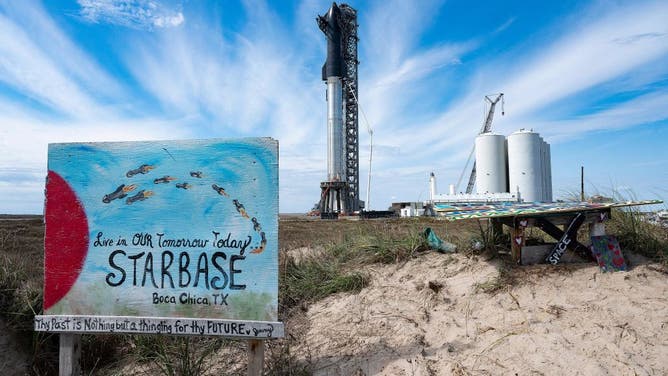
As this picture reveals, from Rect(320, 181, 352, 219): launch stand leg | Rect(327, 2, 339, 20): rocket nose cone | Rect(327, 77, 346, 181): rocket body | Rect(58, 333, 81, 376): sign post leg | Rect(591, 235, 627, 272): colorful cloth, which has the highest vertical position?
Rect(327, 2, 339, 20): rocket nose cone

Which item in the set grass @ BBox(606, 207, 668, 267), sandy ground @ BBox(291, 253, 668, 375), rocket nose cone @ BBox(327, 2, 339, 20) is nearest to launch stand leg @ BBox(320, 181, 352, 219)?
rocket nose cone @ BBox(327, 2, 339, 20)

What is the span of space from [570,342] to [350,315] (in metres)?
2.30

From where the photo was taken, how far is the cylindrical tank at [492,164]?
27.5m

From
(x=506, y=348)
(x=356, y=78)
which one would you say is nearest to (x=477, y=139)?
(x=356, y=78)

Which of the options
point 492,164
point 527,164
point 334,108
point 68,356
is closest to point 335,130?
point 334,108

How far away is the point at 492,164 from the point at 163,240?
27093mm

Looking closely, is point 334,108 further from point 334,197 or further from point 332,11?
point 332,11

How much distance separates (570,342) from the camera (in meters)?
3.67

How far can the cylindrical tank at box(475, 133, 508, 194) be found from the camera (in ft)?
90.3

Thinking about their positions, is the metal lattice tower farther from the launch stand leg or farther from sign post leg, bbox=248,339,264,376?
sign post leg, bbox=248,339,264,376

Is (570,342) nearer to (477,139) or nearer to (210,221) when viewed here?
(210,221)

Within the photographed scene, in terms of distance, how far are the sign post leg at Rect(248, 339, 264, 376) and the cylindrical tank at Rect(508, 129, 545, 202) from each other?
26249 millimetres

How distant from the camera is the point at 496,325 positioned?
4070mm

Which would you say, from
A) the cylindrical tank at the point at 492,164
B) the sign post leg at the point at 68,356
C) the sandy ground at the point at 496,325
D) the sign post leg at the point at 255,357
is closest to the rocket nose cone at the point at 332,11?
the cylindrical tank at the point at 492,164
